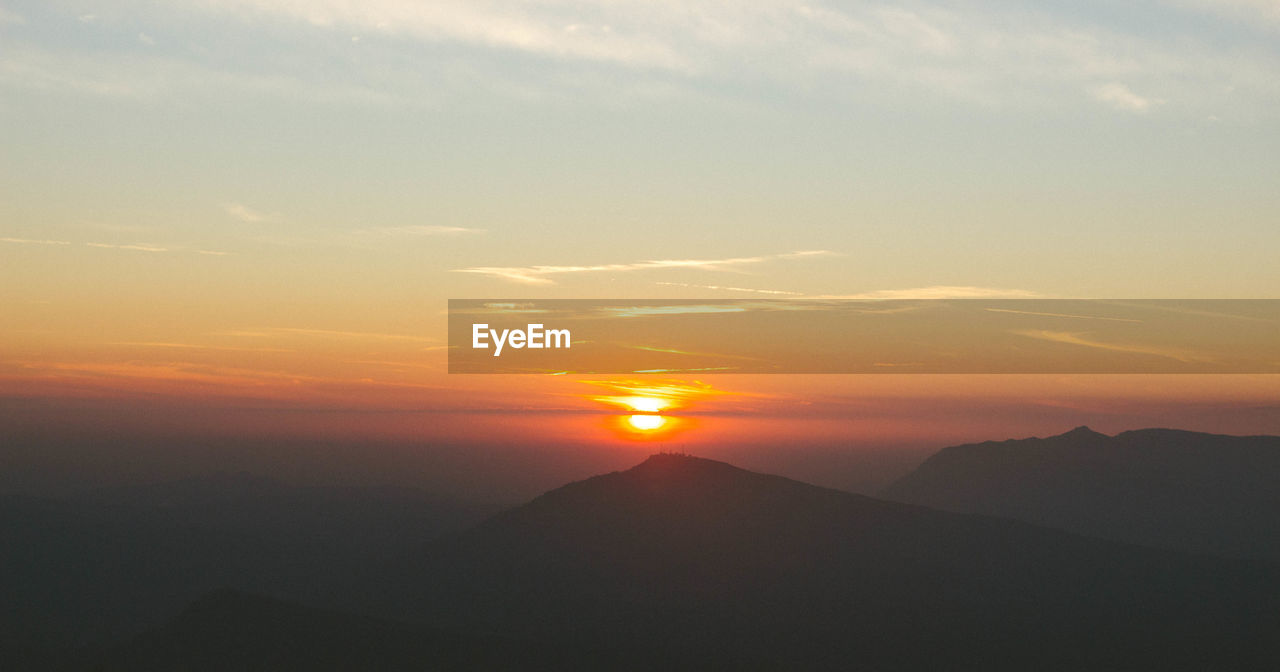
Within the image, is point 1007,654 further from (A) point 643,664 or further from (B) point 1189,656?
(A) point 643,664

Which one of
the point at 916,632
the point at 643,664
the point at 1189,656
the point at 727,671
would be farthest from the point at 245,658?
the point at 1189,656

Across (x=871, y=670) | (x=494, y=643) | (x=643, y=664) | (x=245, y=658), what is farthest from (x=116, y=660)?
(x=871, y=670)

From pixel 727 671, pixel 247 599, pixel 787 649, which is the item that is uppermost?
pixel 247 599

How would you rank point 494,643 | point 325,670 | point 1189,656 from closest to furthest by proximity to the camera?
1. point 325,670
2. point 494,643
3. point 1189,656

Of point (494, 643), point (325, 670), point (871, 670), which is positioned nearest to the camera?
point (325, 670)

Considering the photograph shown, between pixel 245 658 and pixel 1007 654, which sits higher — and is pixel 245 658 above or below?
above

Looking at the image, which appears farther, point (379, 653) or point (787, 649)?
point (787, 649)
